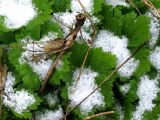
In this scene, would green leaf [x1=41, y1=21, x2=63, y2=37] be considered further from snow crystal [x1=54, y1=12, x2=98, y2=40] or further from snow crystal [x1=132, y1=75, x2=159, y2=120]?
snow crystal [x1=132, y1=75, x2=159, y2=120]

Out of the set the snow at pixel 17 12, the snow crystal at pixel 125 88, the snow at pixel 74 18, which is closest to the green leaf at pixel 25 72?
the snow at pixel 17 12

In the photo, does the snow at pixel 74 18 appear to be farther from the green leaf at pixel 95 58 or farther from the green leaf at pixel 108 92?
the green leaf at pixel 108 92

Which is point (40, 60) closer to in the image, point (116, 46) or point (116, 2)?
point (116, 46)

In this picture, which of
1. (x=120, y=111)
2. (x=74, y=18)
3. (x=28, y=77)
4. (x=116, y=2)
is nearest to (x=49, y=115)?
(x=28, y=77)

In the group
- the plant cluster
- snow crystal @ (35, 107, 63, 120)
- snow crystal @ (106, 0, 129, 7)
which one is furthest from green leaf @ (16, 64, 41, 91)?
snow crystal @ (106, 0, 129, 7)

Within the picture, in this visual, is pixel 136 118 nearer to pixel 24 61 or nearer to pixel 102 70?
pixel 102 70

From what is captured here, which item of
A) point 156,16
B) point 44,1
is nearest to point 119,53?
point 156,16
